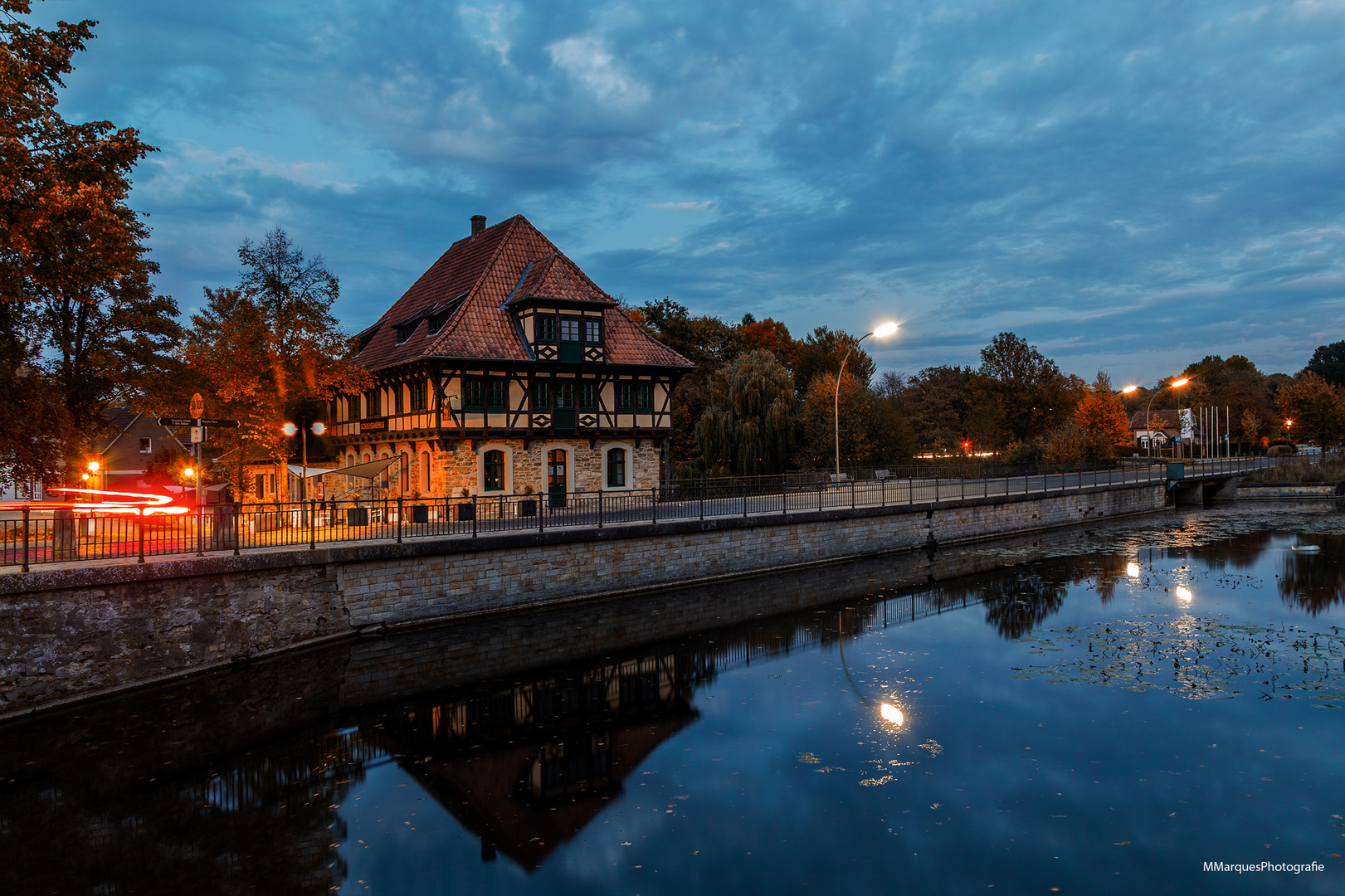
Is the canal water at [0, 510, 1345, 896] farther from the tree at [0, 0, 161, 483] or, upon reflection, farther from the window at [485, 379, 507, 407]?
the window at [485, 379, 507, 407]

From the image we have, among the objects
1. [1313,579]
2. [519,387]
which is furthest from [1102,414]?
[519,387]

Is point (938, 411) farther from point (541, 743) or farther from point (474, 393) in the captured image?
point (541, 743)

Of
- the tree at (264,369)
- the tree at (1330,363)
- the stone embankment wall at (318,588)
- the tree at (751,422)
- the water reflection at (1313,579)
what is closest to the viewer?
the stone embankment wall at (318,588)

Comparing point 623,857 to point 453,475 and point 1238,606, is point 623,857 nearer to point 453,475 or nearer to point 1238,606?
point 1238,606

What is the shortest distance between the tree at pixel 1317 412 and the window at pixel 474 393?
220ft

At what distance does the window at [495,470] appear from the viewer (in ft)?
84.9

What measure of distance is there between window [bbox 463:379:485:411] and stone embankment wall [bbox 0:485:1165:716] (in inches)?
363

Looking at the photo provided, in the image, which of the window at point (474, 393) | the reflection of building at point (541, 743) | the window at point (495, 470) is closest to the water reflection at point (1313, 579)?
the reflection of building at point (541, 743)

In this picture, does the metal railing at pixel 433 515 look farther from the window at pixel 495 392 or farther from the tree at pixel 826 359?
the tree at pixel 826 359

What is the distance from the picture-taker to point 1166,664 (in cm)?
1266

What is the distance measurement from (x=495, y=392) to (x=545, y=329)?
293 cm

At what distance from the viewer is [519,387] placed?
26531mm

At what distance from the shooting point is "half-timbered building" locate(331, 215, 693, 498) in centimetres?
2553

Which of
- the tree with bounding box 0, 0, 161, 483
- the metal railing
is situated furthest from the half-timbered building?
the tree with bounding box 0, 0, 161, 483
